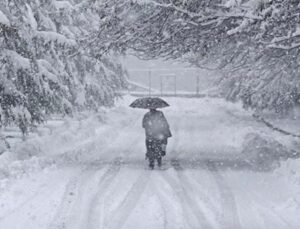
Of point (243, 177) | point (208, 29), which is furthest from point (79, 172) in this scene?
point (208, 29)

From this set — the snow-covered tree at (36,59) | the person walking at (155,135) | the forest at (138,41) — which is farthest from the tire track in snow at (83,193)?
the forest at (138,41)

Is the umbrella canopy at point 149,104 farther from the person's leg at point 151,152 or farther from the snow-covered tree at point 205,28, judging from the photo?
the snow-covered tree at point 205,28

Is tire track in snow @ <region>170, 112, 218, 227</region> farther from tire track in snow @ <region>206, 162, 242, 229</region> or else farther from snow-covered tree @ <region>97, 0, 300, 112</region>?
snow-covered tree @ <region>97, 0, 300, 112</region>

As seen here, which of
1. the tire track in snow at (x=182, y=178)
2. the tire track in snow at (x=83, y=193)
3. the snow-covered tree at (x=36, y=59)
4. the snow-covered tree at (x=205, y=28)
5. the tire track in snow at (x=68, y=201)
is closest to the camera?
the tire track in snow at (x=68, y=201)

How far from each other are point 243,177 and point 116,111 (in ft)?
65.5

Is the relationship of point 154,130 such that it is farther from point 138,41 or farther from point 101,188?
point 138,41

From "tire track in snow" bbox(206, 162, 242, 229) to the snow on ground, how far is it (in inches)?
0.7

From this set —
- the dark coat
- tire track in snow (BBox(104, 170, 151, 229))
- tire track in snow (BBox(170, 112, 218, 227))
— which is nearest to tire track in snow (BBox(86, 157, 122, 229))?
tire track in snow (BBox(104, 170, 151, 229))

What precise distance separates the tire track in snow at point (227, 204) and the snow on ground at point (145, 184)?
0.02 meters

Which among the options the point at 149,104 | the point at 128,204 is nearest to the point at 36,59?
the point at 149,104

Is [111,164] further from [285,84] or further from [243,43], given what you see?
[285,84]

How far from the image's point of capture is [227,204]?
10.3m

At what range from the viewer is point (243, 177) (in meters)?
13.0

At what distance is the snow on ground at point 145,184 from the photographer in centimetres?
930
